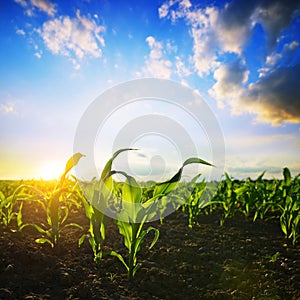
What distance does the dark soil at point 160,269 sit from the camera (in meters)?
2.20

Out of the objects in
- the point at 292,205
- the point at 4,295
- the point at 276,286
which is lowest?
the point at 4,295

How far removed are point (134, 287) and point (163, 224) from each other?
193 centimetres

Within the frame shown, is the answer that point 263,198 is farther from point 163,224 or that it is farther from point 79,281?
Result: point 79,281

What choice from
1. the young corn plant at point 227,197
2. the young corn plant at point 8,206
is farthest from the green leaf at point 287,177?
the young corn plant at point 8,206

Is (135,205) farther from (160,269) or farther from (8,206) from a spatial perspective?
(8,206)

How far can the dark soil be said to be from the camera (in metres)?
2.20

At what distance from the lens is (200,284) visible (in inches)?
94.3

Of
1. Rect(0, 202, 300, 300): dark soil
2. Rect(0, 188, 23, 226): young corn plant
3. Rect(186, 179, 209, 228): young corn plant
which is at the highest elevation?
Rect(186, 179, 209, 228): young corn plant

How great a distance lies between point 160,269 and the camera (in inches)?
101

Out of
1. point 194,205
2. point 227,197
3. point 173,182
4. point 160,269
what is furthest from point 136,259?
point 227,197

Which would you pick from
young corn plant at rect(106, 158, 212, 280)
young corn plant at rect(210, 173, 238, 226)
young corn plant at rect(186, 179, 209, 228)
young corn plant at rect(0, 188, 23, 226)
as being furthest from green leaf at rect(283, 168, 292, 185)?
young corn plant at rect(0, 188, 23, 226)

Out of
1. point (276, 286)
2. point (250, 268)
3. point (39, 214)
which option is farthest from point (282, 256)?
point (39, 214)

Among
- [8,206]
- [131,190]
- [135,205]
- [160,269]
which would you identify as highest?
[131,190]

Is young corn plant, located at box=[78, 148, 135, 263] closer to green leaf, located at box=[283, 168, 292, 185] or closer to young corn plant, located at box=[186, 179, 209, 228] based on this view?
young corn plant, located at box=[186, 179, 209, 228]
